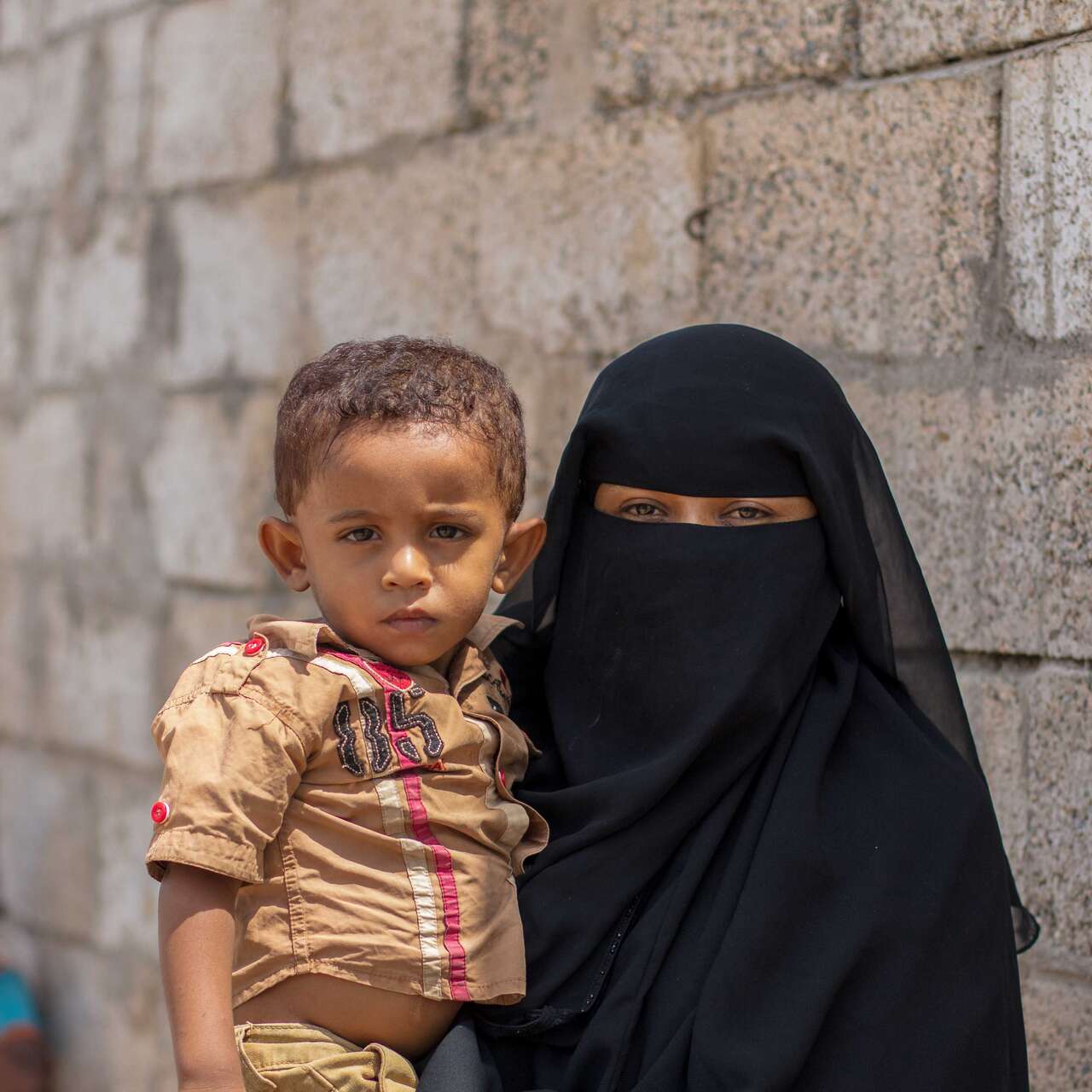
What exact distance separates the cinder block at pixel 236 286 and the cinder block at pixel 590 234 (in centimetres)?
64

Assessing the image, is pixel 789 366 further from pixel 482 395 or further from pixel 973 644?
pixel 973 644

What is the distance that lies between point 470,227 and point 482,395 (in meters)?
1.49

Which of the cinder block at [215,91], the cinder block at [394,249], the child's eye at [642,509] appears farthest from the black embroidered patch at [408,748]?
the cinder block at [215,91]

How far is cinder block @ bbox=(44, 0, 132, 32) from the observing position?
3.98m

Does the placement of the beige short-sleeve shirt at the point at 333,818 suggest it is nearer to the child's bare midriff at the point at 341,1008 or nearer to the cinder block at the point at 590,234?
the child's bare midriff at the point at 341,1008

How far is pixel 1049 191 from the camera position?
85.7 inches

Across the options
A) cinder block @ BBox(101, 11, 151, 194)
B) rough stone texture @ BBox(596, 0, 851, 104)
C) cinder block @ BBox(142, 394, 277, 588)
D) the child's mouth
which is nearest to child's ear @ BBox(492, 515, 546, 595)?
the child's mouth

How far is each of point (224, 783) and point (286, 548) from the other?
35cm

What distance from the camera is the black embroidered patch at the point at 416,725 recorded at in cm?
159

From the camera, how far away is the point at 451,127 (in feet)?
10.2

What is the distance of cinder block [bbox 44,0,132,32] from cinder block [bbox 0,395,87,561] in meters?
1.03

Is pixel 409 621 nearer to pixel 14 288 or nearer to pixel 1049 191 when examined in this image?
pixel 1049 191

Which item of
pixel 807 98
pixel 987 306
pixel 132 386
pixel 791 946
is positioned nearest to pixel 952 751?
pixel 791 946

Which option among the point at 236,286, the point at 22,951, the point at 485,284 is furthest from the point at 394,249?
the point at 22,951
